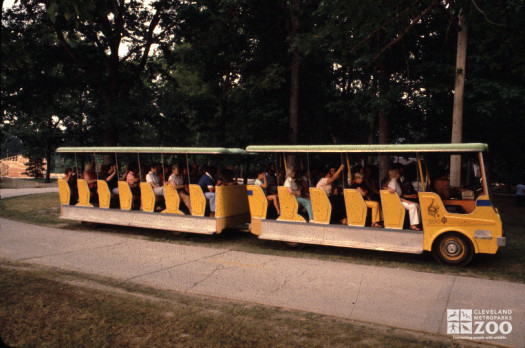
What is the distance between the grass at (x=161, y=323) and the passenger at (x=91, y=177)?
6.63m

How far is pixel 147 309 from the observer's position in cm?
Answer: 569

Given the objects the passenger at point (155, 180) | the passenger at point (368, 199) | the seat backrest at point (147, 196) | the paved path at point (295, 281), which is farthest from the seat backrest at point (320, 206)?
the seat backrest at point (147, 196)

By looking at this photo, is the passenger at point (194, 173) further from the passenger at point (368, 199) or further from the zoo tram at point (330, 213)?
the passenger at point (368, 199)

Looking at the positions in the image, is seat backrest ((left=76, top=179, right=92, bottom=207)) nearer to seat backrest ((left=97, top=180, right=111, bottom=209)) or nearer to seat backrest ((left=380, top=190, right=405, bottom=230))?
seat backrest ((left=97, top=180, right=111, bottom=209))

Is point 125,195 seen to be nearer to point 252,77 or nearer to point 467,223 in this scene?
point 467,223

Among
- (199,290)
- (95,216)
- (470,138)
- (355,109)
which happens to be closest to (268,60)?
(355,109)

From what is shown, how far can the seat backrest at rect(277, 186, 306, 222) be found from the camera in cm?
983

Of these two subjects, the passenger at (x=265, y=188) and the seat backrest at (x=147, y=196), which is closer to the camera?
the passenger at (x=265, y=188)

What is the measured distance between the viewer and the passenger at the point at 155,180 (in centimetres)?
1170

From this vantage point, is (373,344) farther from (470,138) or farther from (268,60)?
(268,60)

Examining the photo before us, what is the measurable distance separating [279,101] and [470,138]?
355 inches

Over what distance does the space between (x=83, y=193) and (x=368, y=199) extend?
8.56m

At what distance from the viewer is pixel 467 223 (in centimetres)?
810

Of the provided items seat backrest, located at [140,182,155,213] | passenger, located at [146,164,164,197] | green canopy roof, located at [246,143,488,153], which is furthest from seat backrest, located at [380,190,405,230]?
seat backrest, located at [140,182,155,213]
